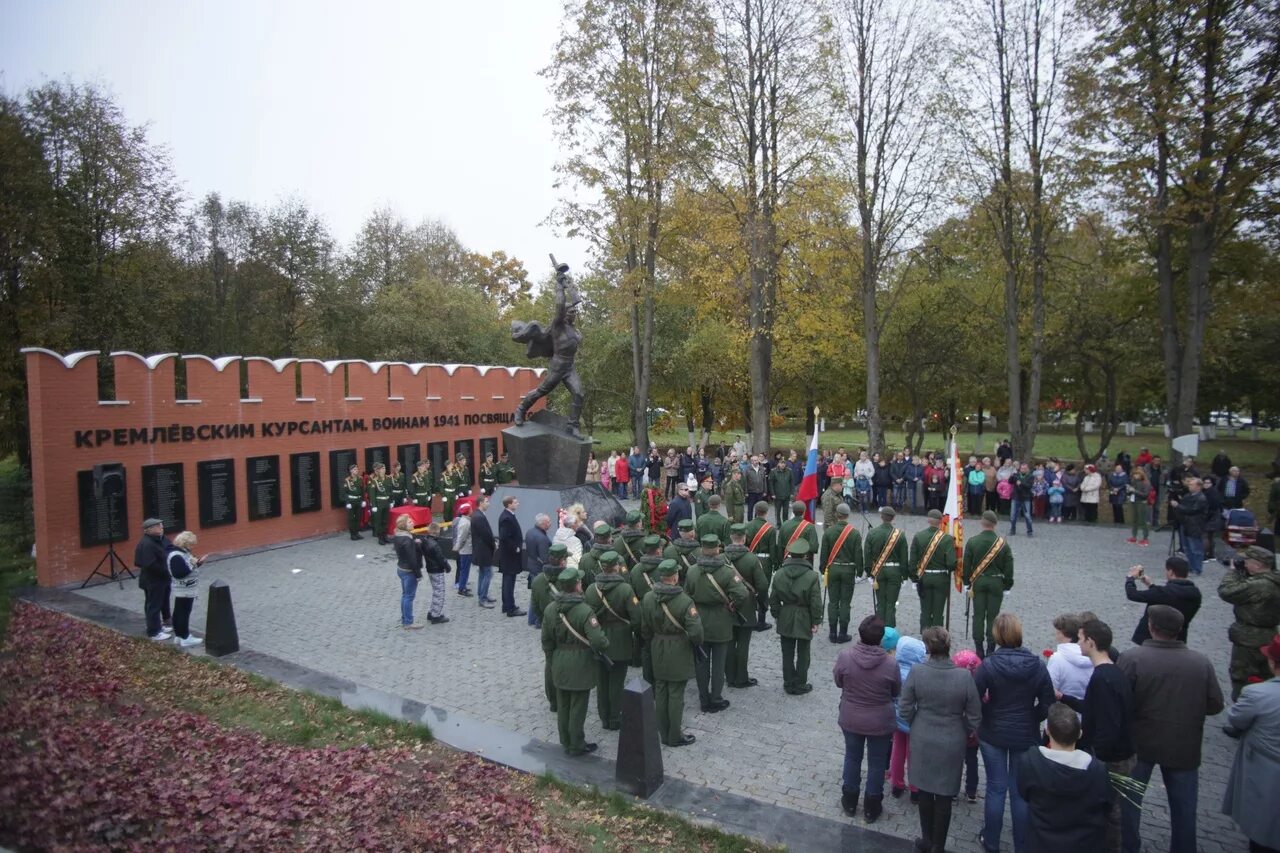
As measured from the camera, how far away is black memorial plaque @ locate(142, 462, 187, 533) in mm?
15344

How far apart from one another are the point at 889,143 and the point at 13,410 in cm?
2304

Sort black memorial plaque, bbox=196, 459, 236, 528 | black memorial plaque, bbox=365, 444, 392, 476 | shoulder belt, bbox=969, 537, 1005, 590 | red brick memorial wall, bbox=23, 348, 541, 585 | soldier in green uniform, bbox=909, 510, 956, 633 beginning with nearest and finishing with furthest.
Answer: shoulder belt, bbox=969, 537, 1005, 590 → soldier in green uniform, bbox=909, 510, 956, 633 → red brick memorial wall, bbox=23, 348, 541, 585 → black memorial plaque, bbox=196, 459, 236, 528 → black memorial plaque, bbox=365, 444, 392, 476

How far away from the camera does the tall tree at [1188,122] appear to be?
57.2ft

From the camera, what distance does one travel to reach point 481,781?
662 centimetres

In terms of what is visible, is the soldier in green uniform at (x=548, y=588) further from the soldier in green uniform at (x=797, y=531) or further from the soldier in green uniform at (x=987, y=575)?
the soldier in green uniform at (x=987, y=575)

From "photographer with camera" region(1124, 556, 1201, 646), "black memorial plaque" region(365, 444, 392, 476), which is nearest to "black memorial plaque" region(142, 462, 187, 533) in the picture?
"black memorial plaque" region(365, 444, 392, 476)

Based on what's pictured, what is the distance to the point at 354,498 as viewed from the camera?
19.0 meters

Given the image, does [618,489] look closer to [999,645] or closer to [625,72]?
[625,72]

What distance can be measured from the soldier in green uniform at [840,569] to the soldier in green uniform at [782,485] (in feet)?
30.5

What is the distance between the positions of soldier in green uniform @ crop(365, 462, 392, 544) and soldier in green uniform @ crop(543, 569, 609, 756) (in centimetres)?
1226

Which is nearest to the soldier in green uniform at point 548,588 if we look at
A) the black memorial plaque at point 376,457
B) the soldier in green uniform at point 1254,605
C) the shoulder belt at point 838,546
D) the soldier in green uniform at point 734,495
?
the shoulder belt at point 838,546

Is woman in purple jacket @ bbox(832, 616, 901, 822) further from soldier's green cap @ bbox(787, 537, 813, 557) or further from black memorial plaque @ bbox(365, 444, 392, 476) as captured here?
black memorial plaque @ bbox(365, 444, 392, 476)

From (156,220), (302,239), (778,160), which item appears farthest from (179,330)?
(778,160)

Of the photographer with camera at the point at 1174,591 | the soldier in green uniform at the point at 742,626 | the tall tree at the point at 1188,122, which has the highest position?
the tall tree at the point at 1188,122
